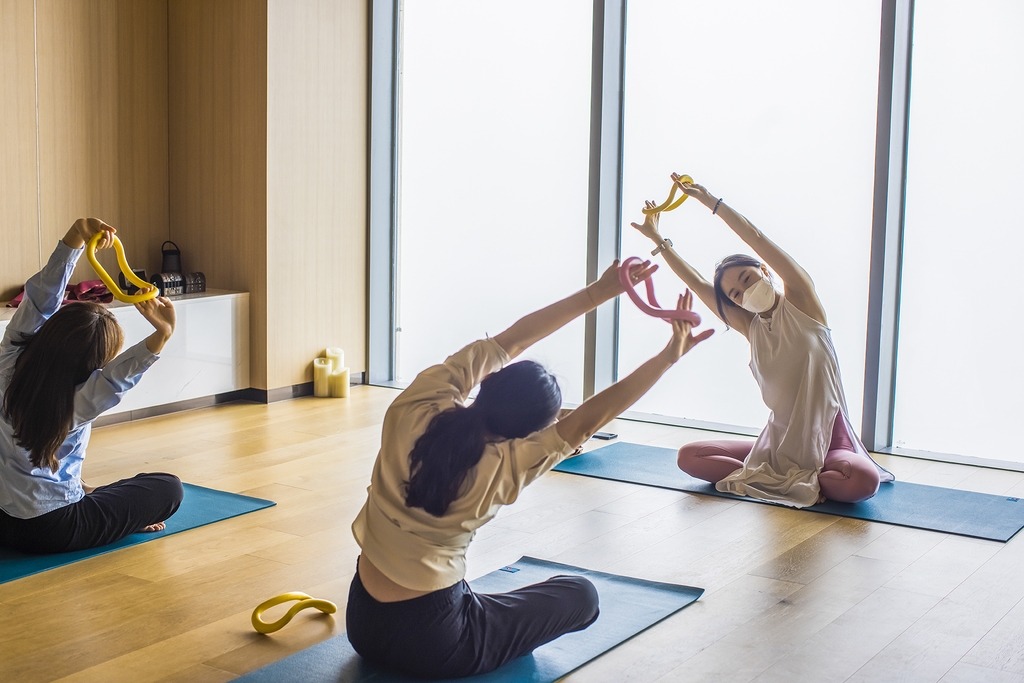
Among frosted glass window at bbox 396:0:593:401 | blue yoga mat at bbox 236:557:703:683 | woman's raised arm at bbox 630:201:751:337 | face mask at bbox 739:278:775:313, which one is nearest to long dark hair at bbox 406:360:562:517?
blue yoga mat at bbox 236:557:703:683

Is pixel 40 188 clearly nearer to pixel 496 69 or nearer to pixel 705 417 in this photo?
pixel 496 69

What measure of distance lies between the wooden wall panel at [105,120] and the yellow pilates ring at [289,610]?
309 centimetres

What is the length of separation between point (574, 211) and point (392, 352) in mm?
1428

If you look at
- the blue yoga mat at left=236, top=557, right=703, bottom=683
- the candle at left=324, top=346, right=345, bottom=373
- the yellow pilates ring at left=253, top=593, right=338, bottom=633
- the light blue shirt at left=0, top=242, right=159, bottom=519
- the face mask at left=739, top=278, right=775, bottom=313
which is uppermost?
A: the face mask at left=739, top=278, right=775, bottom=313

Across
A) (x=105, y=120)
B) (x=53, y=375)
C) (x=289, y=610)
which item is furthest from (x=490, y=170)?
(x=289, y=610)

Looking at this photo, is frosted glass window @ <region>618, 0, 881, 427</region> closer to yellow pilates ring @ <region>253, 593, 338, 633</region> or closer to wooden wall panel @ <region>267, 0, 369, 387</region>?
wooden wall panel @ <region>267, 0, 369, 387</region>

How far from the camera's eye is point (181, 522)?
3344mm

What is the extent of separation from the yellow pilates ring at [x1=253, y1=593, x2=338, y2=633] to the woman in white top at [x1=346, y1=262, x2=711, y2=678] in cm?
32

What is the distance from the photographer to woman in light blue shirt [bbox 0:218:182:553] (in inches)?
108

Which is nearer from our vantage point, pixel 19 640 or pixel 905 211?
pixel 19 640

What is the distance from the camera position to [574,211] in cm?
542

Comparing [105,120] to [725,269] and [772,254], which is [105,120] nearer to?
[725,269]

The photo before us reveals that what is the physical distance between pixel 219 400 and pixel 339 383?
64 centimetres

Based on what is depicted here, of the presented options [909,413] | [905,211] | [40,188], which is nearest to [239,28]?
[40,188]
